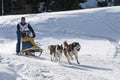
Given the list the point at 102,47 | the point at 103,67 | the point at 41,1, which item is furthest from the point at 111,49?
the point at 41,1

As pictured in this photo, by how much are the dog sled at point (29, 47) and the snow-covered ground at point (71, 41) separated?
0.42 metres

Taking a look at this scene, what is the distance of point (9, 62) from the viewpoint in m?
13.7

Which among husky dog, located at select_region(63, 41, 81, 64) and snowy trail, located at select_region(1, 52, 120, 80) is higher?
husky dog, located at select_region(63, 41, 81, 64)

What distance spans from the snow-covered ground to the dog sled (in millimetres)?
415

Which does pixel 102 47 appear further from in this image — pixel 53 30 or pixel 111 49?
pixel 53 30

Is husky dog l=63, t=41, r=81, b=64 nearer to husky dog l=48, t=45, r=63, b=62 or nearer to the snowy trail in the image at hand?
husky dog l=48, t=45, r=63, b=62

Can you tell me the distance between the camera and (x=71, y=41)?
71.9ft

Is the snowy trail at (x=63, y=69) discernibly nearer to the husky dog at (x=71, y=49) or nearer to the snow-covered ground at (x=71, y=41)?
the snow-covered ground at (x=71, y=41)

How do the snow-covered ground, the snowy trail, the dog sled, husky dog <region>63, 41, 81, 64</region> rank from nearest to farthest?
the snowy trail → the snow-covered ground → husky dog <region>63, 41, 81, 64</region> → the dog sled

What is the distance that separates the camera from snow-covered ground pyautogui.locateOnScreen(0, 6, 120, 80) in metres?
11.4

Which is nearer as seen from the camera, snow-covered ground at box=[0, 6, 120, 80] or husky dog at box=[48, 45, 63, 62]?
snow-covered ground at box=[0, 6, 120, 80]

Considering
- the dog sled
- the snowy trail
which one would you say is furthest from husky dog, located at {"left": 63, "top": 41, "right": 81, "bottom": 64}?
the dog sled

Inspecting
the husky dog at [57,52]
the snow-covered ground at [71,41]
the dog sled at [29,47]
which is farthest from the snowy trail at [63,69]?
the dog sled at [29,47]

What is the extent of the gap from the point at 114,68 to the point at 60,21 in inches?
598
